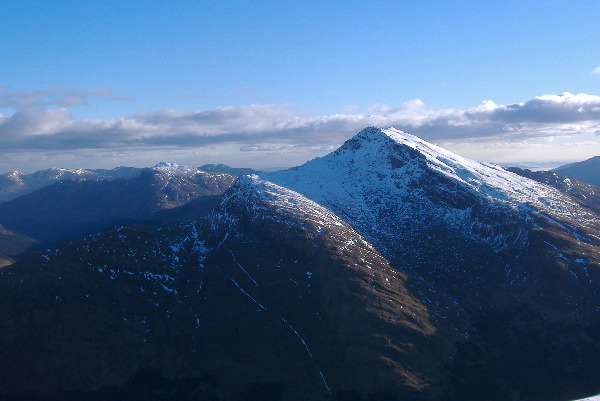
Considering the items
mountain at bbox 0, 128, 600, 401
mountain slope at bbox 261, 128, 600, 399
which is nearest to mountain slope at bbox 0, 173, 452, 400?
mountain at bbox 0, 128, 600, 401

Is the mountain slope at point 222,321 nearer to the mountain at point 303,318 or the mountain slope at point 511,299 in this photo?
the mountain at point 303,318

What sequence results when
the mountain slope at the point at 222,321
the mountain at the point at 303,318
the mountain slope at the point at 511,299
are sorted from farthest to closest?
the mountain slope at the point at 511,299
the mountain slope at the point at 222,321
the mountain at the point at 303,318

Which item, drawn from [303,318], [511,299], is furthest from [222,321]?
[511,299]

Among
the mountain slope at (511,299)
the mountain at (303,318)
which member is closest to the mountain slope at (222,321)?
the mountain at (303,318)

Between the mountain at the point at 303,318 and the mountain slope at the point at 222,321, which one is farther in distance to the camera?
the mountain slope at the point at 222,321

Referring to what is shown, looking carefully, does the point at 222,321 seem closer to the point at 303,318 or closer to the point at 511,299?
the point at 303,318

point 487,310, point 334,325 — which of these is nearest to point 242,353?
point 334,325

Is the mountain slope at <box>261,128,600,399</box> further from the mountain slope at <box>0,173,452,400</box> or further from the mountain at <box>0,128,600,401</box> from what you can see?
the mountain slope at <box>0,173,452,400</box>

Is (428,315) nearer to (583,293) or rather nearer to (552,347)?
(552,347)
